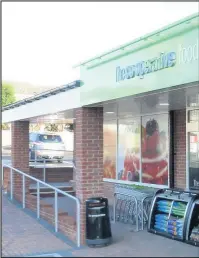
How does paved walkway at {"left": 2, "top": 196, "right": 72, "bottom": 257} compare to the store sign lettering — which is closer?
the store sign lettering

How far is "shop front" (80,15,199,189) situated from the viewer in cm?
600

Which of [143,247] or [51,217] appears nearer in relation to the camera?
[143,247]

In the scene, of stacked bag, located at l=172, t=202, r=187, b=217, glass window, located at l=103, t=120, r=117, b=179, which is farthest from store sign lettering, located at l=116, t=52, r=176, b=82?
glass window, located at l=103, t=120, r=117, b=179

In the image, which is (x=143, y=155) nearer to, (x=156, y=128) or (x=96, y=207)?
(x=156, y=128)

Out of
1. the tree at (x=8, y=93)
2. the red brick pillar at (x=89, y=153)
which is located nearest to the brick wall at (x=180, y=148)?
the red brick pillar at (x=89, y=153)

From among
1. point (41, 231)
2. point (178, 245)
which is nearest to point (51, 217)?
point (41, 231)

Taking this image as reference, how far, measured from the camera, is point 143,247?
293 inches

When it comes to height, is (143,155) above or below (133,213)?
above

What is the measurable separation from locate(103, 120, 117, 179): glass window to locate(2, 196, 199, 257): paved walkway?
13.7 feet

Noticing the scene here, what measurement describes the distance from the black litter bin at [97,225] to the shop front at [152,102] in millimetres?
1813

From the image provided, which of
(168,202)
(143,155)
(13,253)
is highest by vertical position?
(143,155)

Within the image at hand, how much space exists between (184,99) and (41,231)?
3846 mm

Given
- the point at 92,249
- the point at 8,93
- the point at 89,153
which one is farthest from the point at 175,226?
the point at 8,93

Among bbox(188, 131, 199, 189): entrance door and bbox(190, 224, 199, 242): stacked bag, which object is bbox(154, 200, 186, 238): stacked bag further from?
bbox(188, 131, 199, 189): entrance door
